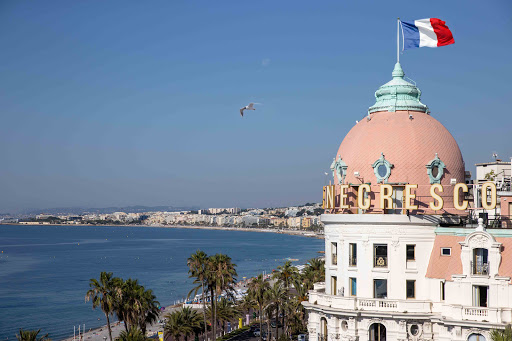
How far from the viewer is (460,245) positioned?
4097cm

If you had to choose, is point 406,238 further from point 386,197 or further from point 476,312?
point 476,312

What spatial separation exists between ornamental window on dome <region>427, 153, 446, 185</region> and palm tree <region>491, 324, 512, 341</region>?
11097 millimetres

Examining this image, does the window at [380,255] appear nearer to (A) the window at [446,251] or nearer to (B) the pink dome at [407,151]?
(B) the pink dome at [407,151]

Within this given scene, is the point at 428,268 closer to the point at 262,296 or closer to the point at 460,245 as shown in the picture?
the point at 460,245

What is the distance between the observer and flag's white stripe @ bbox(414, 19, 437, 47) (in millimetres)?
46844

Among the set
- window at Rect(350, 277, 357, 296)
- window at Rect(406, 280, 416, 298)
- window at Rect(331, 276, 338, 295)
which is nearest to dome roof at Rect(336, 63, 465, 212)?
window at Rect(406, 280, 416, 298)

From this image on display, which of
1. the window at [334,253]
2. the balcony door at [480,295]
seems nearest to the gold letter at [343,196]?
the window at [334,253]

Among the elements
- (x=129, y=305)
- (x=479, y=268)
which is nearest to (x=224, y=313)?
(x=129, y=305)

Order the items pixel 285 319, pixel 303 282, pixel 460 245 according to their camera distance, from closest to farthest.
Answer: pixel 460 245 → pixel 303 282 → pixel 285 319

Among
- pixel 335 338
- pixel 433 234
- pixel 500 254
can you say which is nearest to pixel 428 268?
pixel 433 234

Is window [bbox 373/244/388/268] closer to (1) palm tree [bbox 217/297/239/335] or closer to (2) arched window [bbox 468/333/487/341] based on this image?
(2) arched window [bbox 468/333/487/341]

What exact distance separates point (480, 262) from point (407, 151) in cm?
913

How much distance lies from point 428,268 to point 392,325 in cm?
454

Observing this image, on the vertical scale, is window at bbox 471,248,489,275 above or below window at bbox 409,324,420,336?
above
